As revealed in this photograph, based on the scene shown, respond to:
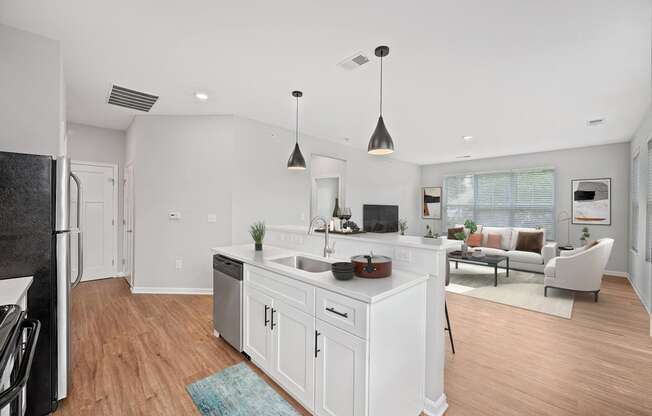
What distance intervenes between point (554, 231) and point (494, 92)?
475 cm

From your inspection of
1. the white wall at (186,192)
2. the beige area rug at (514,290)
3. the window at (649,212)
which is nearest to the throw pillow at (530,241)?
the beige area rug at (514,290)

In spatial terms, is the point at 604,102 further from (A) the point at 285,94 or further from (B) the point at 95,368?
(B) the point at 95,368

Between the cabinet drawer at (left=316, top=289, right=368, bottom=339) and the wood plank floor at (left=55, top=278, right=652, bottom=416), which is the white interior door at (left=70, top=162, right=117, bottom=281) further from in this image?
the cabinet drawer at (left=316, top=289, right=368, bottom=339)

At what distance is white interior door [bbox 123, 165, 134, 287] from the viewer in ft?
14.6

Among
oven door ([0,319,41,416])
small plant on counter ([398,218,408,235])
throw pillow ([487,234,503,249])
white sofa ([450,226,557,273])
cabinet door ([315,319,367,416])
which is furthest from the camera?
small plant on counter ([398,218,408,235])

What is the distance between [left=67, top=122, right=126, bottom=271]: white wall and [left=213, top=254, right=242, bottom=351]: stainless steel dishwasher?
3.40m

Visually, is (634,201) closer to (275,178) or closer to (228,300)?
(275,178)

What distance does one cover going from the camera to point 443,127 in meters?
4.69

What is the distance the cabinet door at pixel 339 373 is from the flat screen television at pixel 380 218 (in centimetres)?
483

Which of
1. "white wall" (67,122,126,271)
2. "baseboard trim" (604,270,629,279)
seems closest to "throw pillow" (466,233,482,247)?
"baseboard trim" (604,270,629,279)

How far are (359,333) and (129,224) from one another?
4644mm

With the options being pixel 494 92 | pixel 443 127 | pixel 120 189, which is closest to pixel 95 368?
pixel 120 189

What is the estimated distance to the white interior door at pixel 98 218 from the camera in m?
4.83

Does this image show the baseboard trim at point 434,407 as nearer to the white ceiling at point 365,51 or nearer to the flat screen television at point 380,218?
the white ceiling at point 365,51
